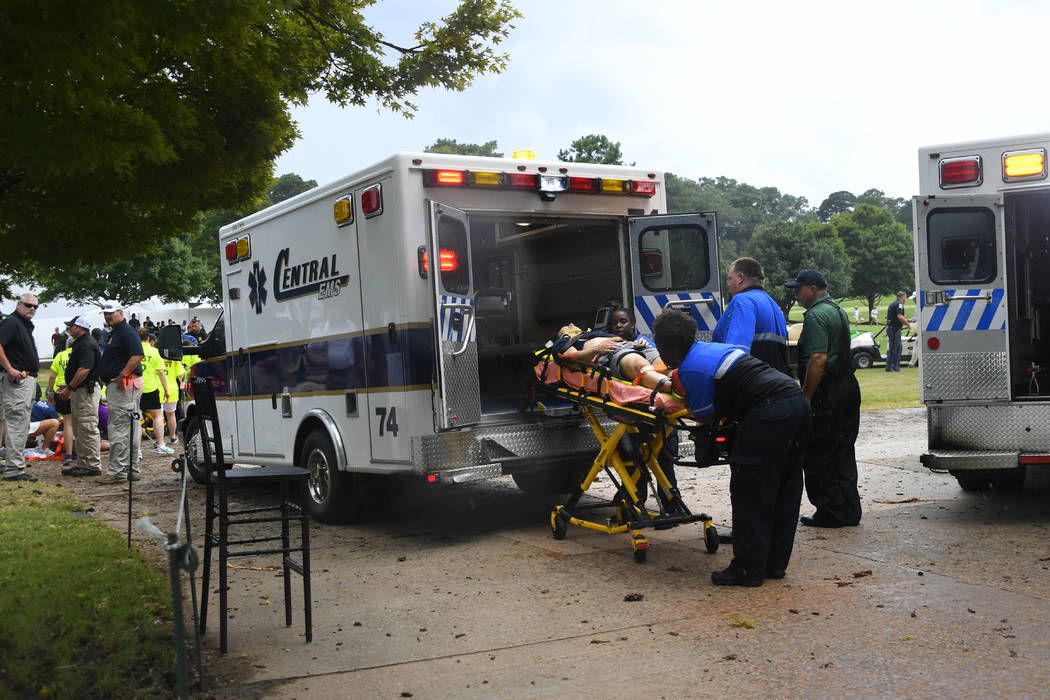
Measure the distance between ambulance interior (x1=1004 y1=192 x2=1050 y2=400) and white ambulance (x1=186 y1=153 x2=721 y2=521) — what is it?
2.84 metres

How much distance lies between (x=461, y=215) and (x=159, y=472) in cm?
715

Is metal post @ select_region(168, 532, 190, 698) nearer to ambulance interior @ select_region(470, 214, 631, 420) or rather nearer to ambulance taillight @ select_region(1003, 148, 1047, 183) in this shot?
ambulance interior @ select_region(470, 214, 631, 420)

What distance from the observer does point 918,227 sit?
759cm

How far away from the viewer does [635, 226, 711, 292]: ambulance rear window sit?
8.54 metres

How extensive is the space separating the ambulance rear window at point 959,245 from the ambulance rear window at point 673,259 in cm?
181

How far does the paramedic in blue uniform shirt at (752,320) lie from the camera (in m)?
7.04

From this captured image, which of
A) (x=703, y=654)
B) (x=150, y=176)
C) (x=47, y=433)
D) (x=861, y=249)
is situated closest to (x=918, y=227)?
(x=703, y=654)

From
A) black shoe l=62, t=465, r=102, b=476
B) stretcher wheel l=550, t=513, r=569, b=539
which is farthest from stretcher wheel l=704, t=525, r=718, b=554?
black shoe l=62, t=465, r=102, b=476

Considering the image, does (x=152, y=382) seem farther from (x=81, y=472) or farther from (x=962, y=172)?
(x=962, y=172)

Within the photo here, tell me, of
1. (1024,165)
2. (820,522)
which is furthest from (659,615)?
(1024,165)

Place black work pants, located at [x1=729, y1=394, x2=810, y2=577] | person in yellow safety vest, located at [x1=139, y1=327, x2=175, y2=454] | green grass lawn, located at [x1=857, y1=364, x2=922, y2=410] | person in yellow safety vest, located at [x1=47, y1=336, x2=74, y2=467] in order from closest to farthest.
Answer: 1. black work pants, located at [x1=729, y1=394, x2=810, y2=577]
2. person in yellow safety vest, located at [x1=47, y1=336, x2=74, y2=467]
3. person in yellow safety vest, located at [x1=139, y1=327, x2=175, y2=454]
4. green grass lawn, located at [x1=857, y1=364, x2=922, y2=410]

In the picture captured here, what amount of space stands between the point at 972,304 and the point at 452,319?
3910 millimetres

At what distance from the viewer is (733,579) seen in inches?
232

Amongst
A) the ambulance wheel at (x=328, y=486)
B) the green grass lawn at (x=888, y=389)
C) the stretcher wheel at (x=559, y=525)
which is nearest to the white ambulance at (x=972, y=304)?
the stretcher wheel at (x=559, y=525)
